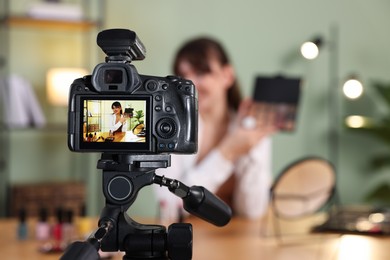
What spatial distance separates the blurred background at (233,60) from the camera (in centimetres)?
391

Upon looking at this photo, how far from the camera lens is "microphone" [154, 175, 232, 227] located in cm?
114

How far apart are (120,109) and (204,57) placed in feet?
7.77

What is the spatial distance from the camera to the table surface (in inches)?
32.6

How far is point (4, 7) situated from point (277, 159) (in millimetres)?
1887

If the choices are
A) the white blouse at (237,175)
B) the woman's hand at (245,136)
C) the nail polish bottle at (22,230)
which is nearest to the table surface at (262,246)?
the nail polish bottle at (22,230)

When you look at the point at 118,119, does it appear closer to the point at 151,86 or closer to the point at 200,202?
the point at 151,86

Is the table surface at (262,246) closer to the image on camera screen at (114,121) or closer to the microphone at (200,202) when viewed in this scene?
the microphone at (200,202)

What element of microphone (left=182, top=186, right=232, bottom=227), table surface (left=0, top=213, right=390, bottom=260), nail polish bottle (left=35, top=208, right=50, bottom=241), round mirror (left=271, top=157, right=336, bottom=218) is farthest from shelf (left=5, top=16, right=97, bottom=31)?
microphone (left=182, top=186, right=232, bottom=227)

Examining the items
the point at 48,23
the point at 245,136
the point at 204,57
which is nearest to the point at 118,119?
the point at 245,136

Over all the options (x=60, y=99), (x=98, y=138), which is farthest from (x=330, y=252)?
(x=60, y=99)

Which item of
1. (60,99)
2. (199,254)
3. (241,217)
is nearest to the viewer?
(199,254)

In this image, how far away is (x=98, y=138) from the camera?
1.10 m

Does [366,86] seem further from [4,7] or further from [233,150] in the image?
[4,7]

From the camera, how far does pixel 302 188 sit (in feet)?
7.45
